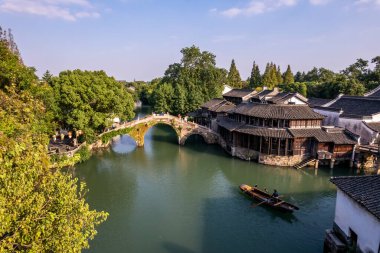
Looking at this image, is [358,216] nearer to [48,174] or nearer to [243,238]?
[243,238]

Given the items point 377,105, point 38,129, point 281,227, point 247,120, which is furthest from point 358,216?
point 377,105

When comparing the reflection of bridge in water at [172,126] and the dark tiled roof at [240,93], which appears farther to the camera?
the dark tiled roof at [240,93]

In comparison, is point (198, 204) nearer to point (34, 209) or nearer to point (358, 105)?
point (34, 209)

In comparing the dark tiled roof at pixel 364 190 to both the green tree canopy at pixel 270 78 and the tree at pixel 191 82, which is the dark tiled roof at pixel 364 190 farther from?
the green tree canopy at pixel 270 78

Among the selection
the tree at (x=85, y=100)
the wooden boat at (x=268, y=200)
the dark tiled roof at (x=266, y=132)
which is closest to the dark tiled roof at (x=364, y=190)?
the wooden boat at (x=268, y=200)

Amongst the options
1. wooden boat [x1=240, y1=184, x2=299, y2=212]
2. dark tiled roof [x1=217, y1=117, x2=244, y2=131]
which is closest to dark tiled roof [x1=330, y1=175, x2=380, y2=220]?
wooden boat [x1=240, y1=184, x2=299, y2=212]

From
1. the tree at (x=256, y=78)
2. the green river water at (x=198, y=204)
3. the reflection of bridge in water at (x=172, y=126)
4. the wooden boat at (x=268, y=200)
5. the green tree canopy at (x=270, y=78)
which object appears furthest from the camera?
the tree at (x=256, y=78)
